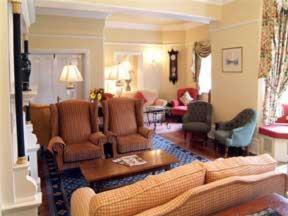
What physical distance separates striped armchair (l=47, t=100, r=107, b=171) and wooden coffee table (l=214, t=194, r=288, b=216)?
2685 millimetres

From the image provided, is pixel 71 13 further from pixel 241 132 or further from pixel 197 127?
pixel 241 132

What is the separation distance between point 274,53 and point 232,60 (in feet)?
2.98

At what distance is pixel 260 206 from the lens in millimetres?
1670

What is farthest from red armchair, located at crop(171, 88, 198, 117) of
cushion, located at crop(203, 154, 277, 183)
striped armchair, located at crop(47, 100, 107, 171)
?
cushion, located at crop(203, 154, 277, 183)

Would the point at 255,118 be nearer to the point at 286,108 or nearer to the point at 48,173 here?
the point at 286,108

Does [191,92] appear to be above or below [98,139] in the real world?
above

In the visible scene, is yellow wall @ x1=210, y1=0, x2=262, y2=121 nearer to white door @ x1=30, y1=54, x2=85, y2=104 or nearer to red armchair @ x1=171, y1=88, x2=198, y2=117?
red armchair @ x1=171, y1=88, x2=198, y2=117

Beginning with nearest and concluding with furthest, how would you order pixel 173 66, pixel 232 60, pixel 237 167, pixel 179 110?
pixel 237 167 < pixel 232 60 < pixel 179 110 < pixel 173 66

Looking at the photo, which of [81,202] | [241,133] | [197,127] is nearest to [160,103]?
[197,127]

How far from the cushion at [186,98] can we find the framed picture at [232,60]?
241 centimetres

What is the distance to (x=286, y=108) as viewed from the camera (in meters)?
4.97

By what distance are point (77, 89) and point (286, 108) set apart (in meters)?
4.92

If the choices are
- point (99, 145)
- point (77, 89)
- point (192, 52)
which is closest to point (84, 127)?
point (99, 145)

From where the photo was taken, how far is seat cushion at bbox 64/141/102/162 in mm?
3898
